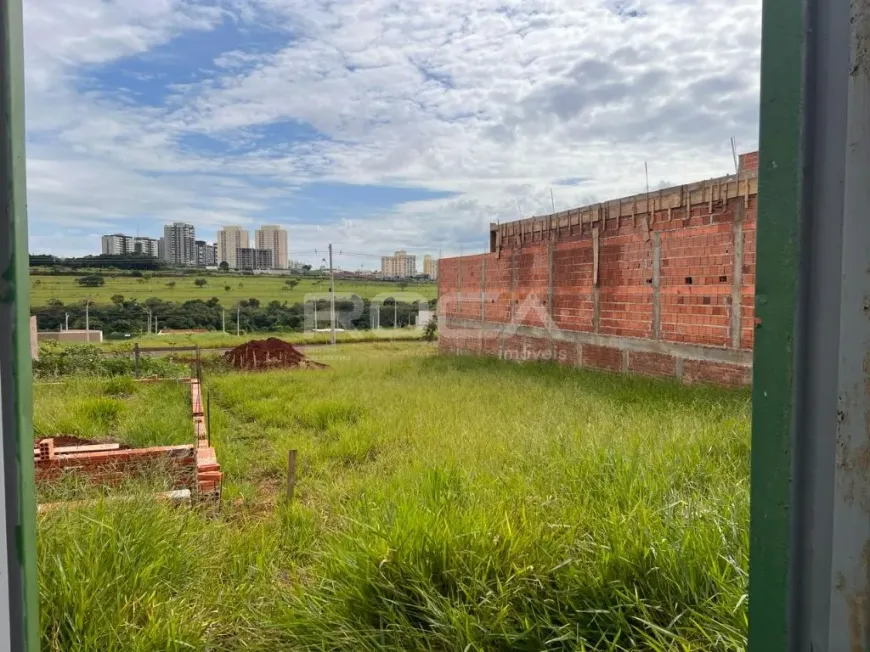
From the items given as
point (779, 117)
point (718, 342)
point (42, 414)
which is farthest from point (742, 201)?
point (42, 414)

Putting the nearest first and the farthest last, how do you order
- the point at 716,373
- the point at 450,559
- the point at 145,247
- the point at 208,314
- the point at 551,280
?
1. the point at 450,559
2. the point at 716,373
3. the point at 551,280
4. the point at 208,314
5. the point at 145,247

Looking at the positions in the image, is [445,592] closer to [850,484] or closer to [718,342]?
[850,484]

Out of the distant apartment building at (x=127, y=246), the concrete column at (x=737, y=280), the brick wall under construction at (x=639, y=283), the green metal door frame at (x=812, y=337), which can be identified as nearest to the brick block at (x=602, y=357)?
the brick wall under construction at (x=639, y=283)

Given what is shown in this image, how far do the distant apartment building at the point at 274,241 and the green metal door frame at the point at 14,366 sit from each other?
123 feet

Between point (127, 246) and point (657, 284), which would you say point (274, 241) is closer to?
point (127, 246)

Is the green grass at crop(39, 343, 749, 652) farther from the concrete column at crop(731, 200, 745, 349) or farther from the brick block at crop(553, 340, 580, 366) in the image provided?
the brick block at crop(553, 340, 580, 366)

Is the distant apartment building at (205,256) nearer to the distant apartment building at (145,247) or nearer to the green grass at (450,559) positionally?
the distant apartment building at (145,247)

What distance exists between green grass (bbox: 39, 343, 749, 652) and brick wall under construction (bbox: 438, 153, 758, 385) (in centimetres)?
283

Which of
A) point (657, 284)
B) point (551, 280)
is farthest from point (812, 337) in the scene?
point (551, 280)

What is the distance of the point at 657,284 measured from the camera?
7.69 m

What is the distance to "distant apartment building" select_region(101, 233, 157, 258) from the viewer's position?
94.8 ft

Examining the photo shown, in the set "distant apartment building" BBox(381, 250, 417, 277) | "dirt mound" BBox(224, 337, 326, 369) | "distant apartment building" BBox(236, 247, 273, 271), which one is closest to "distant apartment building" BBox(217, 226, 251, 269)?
"distant apartment building" BBox(236, 247, 273, 271)

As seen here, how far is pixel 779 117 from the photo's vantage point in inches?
28.1

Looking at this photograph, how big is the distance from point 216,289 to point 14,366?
32859 millimetres
